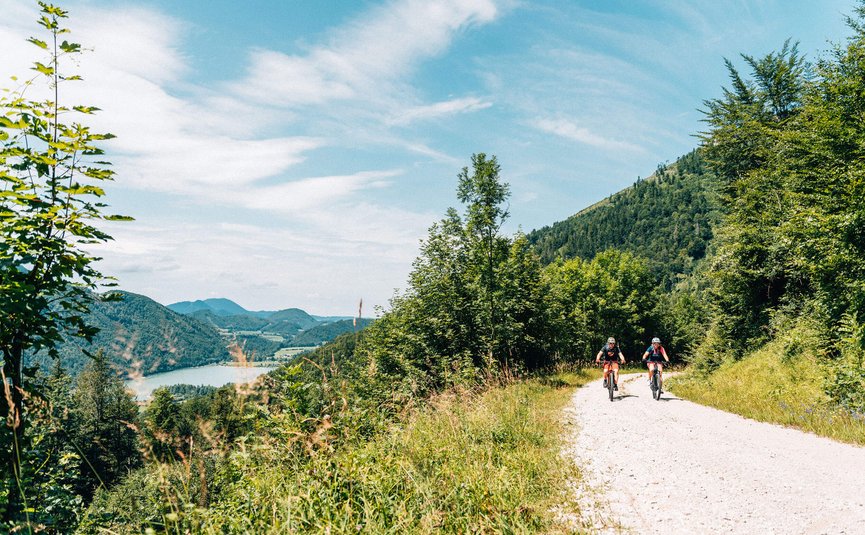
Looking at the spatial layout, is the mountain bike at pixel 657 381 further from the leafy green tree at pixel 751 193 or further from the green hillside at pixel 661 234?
the green hillside at pixel 661 234

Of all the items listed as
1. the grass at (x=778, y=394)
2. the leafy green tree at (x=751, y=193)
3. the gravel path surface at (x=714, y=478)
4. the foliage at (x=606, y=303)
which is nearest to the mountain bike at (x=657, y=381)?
the grass at (x=778, y=394)

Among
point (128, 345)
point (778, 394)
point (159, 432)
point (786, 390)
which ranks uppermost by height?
point (128, 345)

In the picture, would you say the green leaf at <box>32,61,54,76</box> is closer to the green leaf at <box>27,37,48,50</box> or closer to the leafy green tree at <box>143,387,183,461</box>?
the green leaf at <box>27,37,48,50</box>

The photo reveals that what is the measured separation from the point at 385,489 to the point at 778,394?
13.4 meters

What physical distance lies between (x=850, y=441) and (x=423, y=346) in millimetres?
20834

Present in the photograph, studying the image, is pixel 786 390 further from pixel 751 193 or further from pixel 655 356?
pixel 751 193

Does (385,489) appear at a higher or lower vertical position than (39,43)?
lower

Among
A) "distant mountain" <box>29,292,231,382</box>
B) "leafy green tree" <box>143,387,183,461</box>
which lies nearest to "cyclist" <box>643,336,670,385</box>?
"distant mountain" <box>29,292,231,382</box>

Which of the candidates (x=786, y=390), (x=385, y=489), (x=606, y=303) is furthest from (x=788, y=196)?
(x=606, y=303)

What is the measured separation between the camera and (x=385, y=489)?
475 cm

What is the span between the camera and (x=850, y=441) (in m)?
8.40

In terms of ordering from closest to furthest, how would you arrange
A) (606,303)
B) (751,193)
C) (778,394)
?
(778,394) < (751,193) < (606,303)

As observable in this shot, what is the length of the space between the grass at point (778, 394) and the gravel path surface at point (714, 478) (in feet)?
1.98

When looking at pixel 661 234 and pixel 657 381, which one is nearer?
pixel 657 381
